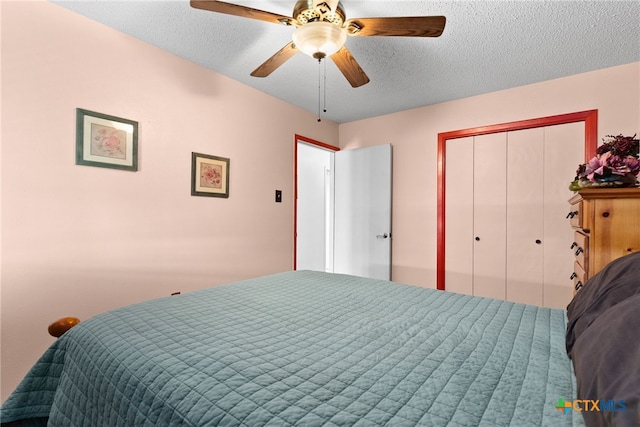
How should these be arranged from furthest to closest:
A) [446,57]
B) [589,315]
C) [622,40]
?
[446,57], [622,40], [589,315]

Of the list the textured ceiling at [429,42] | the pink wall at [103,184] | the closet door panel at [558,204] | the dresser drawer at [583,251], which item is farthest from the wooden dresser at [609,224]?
the pink wall at [103,184]

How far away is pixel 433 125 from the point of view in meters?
3.25

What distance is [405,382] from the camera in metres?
0.71

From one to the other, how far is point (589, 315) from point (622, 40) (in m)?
2.29

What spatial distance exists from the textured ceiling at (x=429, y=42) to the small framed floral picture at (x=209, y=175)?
67cm

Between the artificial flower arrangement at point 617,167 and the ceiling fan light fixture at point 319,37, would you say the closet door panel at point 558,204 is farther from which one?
the ceiling fan light fixture at point 319,37

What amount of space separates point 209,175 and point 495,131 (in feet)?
9.11

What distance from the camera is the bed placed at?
0.63m

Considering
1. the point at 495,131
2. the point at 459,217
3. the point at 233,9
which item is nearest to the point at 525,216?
the point at 459,217

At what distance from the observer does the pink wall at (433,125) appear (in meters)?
2.35

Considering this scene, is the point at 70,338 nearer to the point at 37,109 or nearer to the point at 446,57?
the point at 37,109

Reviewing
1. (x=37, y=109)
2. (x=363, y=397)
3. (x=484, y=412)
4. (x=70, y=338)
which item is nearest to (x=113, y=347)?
(x=70, y=338)

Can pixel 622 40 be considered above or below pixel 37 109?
above

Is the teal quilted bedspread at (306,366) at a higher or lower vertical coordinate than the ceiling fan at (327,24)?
lower
